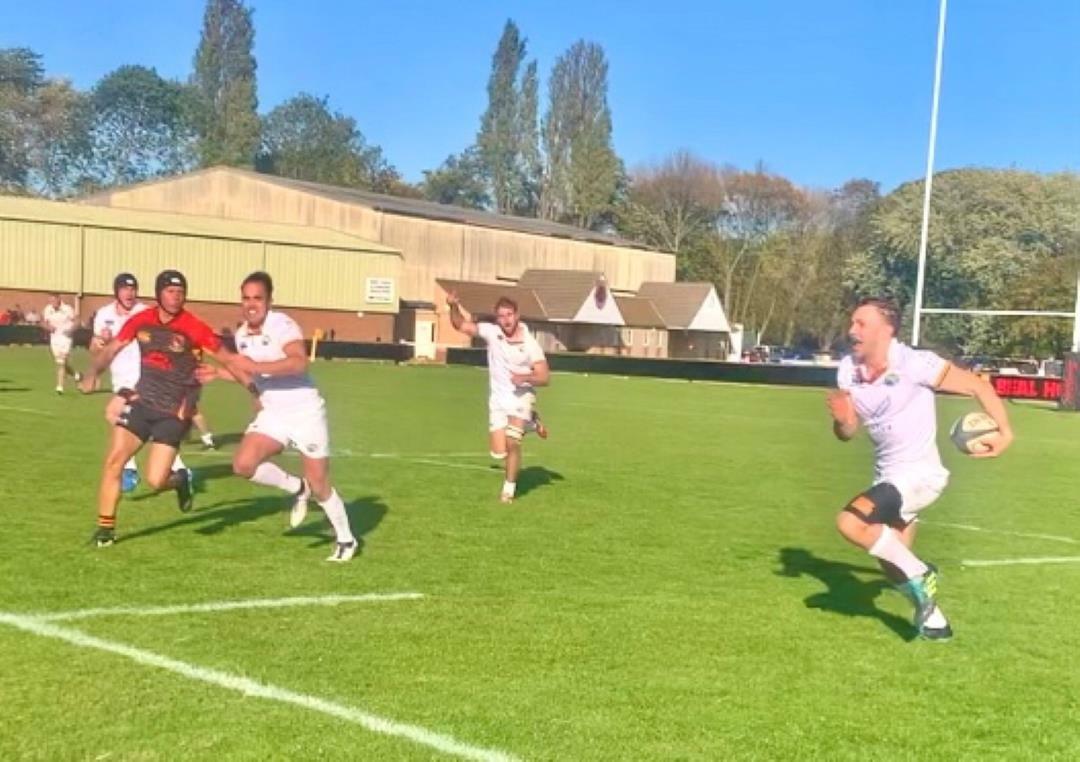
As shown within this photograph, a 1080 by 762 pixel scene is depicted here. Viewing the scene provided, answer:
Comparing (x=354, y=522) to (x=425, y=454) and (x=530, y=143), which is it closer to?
(x=425, y=454)

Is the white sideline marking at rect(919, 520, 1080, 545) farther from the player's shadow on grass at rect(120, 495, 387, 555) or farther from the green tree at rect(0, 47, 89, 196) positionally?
the green tree at rect(0, 47, 89, 196)

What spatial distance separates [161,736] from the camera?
18.3ft

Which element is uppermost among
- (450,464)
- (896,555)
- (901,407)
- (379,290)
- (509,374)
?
(379,290)

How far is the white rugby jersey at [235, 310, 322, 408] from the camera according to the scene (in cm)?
995

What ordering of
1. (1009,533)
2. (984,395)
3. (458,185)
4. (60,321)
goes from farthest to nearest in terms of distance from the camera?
(458,185)
(60,321)
(1009,533)
(984,395)

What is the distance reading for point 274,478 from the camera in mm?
10945

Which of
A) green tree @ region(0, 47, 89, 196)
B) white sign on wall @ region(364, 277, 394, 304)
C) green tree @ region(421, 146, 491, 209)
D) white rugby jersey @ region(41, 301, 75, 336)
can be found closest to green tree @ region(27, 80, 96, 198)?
green tree @ region(0, 47, 89, 196)

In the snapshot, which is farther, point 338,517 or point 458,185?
point 458,185

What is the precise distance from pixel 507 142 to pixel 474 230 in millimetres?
31359

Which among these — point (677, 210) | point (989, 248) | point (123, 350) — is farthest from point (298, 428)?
point (677, 210)

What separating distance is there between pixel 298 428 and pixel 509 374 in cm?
445

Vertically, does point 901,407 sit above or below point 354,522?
above

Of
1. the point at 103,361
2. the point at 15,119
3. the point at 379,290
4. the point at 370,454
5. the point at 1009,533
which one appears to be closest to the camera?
the point at 103,361

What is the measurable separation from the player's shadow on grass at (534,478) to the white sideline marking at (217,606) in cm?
618
